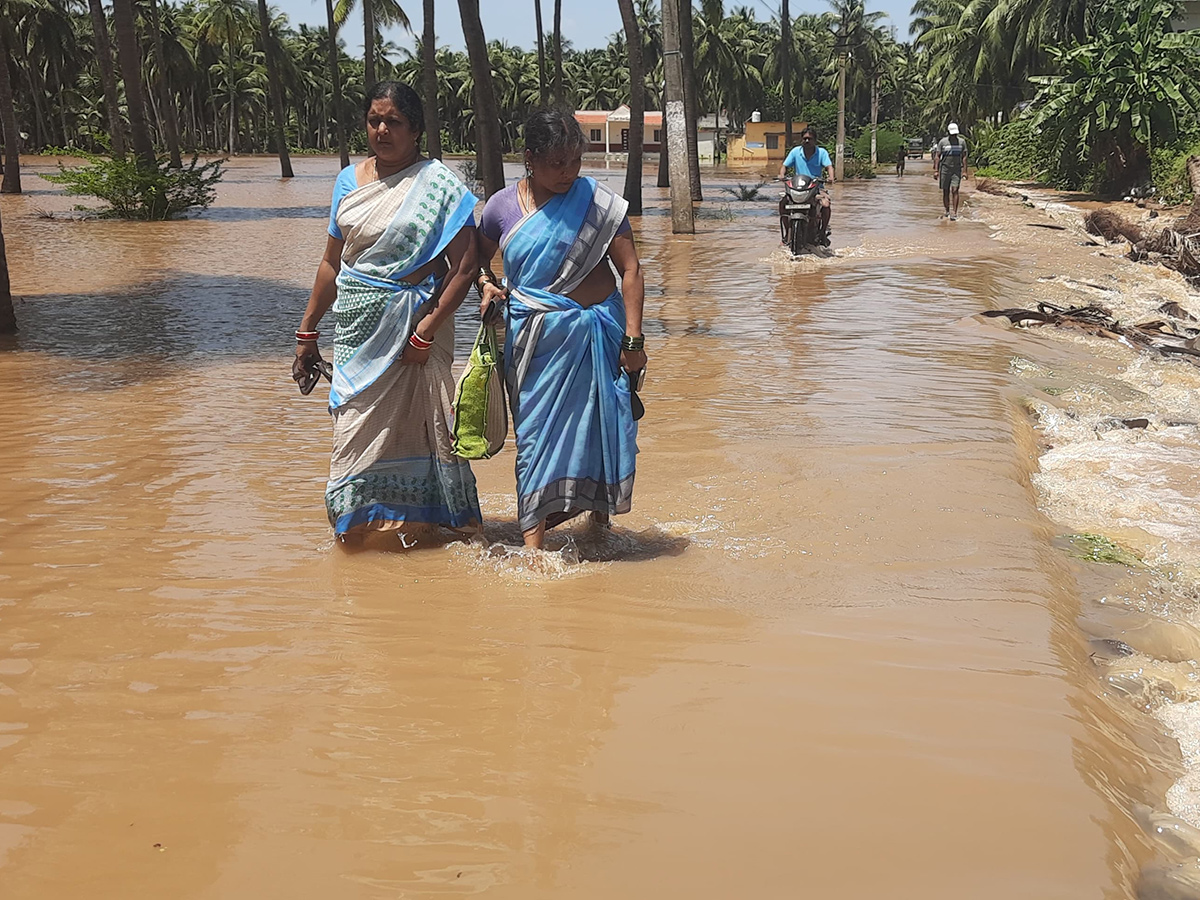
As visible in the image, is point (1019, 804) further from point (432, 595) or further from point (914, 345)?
point (914, 345)

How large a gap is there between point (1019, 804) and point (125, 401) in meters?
6.15

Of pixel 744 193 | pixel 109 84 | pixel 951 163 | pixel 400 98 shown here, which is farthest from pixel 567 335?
pixel 744 193

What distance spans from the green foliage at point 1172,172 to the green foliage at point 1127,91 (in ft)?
1.48

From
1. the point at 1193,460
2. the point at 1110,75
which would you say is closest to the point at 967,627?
the point at 1193,460

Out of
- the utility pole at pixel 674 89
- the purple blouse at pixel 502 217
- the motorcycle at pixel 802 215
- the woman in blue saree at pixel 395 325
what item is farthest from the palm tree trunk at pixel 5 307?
the utility pole at pixel 674 89

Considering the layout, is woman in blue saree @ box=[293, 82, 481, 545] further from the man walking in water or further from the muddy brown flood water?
the man walking in water

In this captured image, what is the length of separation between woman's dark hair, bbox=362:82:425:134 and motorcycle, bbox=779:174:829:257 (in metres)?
11.4

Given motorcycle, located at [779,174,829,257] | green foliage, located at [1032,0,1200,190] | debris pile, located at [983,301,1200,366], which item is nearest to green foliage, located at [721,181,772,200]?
green foliage, located at [1032,0,1200,190]

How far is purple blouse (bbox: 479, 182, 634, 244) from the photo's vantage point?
4.24m

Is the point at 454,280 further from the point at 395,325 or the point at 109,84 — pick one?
the point at 109,84

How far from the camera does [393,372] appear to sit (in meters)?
4.37

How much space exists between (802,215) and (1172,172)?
32.3ft

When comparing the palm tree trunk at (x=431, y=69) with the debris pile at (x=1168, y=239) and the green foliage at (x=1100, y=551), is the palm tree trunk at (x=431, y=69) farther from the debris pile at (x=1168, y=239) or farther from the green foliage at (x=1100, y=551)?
the green foliage at (x=1100, y=551)

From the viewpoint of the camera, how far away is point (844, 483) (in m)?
5.48
